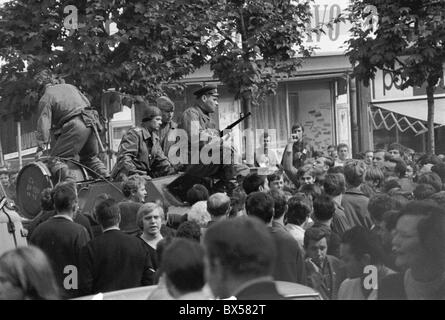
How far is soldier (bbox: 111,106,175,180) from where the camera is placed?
39.4 feet

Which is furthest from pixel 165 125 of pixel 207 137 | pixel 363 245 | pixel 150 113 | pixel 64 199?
pixel 363 245

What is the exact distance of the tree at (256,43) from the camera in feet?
69.7

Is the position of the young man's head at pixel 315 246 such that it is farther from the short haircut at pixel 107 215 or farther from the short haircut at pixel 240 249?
the short haircut at pixel 240 249

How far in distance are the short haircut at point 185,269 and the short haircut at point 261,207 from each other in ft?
9.43

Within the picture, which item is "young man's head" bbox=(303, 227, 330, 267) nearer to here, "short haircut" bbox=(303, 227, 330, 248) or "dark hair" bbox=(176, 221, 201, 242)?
"short haircut" bbox=(303, 227, 330, 248)

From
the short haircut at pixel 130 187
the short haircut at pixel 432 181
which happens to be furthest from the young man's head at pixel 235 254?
the short haircut at pixel 130 187

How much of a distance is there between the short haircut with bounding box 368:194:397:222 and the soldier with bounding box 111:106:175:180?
4466mm

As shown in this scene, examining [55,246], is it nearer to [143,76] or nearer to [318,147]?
[143,76]

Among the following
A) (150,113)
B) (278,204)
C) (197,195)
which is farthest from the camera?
(150,113)

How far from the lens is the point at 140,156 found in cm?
1218

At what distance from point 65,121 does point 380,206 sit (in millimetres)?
5550

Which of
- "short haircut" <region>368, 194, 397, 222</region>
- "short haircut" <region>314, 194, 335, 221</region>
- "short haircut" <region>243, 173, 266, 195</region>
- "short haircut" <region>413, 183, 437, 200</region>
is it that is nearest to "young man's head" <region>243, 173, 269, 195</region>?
"short haircut" <region>243, 173, 266, 195</region>

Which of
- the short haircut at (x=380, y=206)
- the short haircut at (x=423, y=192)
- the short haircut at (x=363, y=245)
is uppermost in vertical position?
the short haircut at (x=423, y=192)

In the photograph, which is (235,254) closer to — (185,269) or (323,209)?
(185,269)
